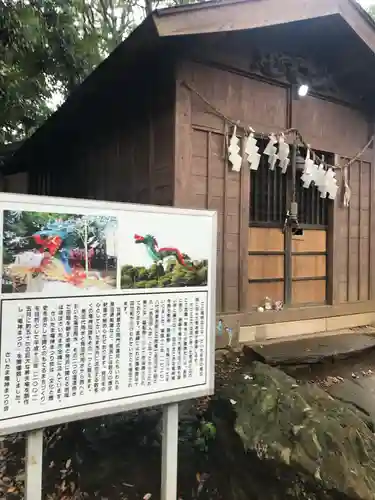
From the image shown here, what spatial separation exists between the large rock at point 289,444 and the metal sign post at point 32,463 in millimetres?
1504

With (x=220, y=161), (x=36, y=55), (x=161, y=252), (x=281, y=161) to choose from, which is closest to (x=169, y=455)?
(x=161, y=252)

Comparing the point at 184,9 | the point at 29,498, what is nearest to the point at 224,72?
the point at 184,9

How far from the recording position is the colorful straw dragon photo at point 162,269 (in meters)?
2.65

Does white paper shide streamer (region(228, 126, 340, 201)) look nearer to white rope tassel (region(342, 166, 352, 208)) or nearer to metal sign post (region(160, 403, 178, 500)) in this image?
white rope tassel (region(342, 166, 352, 208))

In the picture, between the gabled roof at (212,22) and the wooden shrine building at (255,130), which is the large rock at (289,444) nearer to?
the wooden shrine building at (255,130)

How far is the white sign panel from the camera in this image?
2.26 metres

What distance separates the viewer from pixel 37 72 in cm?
1027

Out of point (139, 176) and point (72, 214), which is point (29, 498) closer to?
point (72, 214)

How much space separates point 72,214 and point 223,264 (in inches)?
132

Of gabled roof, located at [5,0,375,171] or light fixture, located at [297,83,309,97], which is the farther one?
light fixture, located at [297,83,309,97]

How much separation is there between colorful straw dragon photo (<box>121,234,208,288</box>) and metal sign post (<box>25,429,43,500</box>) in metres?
0.97

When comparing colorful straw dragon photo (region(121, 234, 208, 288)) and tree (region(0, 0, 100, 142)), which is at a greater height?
tree (region(0, 0, 100, 142))

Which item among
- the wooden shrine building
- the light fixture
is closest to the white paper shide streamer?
the wooden shrine building

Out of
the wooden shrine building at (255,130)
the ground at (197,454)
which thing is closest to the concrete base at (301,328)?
the wooden shrine building at (255,130)
